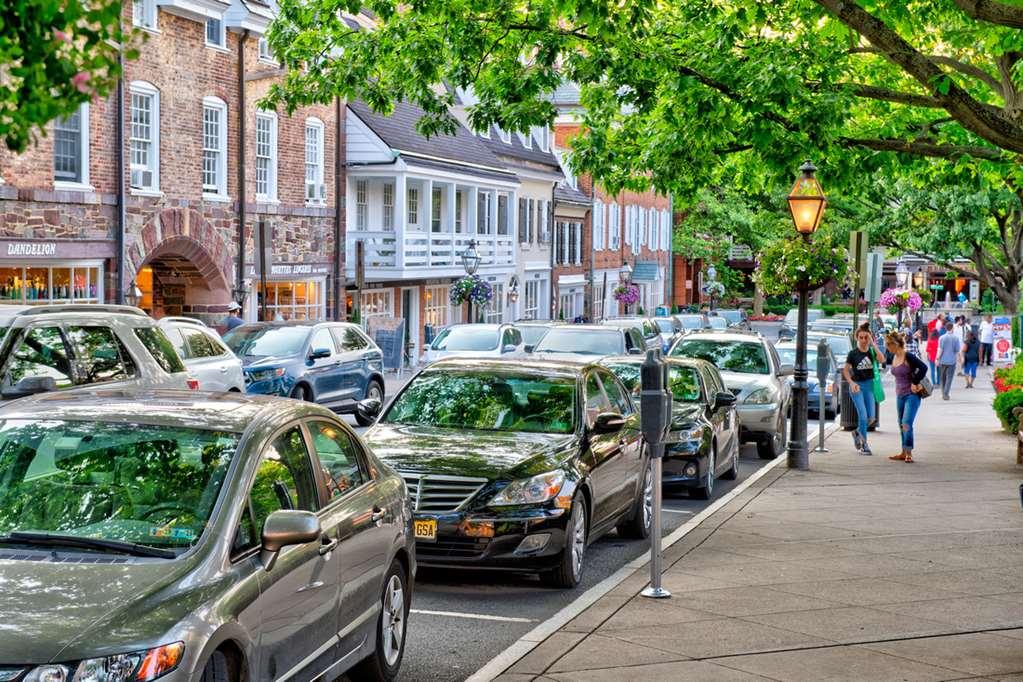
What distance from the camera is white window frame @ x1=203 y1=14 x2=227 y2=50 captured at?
3023 cm

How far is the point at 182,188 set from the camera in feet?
97.0

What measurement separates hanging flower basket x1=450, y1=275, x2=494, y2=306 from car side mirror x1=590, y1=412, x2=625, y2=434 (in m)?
31.9

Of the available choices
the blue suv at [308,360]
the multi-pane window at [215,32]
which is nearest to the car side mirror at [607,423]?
the blue suv at [308,360]

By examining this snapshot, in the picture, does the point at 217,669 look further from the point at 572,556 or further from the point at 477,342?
the point at 477,342

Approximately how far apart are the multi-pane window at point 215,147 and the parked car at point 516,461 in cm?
1989

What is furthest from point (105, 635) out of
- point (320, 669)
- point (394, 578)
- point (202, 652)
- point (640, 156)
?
point (640, 156)

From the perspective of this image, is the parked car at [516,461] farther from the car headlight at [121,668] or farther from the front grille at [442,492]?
the car headlight at [121,668]

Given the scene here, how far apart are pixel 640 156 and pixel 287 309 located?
16874mm

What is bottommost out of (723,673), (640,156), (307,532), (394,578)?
(723,673)

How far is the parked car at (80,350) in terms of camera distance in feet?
39.4

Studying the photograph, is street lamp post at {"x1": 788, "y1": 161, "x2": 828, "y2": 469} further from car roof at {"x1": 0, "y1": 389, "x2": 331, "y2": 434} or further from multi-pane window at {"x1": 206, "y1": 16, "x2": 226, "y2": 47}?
multi-pane window at {"x1": 206, "y1": 16, "x2": 226, "y2": 47}

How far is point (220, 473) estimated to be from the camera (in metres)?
6.05

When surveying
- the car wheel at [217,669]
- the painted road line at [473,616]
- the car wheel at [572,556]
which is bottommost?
the painted road line at [473,616]

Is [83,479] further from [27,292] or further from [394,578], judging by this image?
[27,292]
